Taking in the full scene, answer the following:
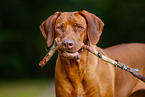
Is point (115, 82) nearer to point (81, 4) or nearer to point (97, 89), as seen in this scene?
point (97, 89)

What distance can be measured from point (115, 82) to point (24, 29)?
11812 millimetres

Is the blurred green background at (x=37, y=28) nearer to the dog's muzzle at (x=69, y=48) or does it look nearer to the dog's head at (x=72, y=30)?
the dog's head at (x=72, y=30)

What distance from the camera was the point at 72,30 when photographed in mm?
4637

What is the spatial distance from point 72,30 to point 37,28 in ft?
38.0

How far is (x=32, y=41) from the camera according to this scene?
16.8 metres

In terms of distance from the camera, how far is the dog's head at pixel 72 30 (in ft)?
14.6

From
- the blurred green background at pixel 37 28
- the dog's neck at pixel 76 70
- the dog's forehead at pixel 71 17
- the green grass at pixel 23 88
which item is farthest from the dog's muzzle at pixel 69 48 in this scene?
the blurred green background at pixel 37 28

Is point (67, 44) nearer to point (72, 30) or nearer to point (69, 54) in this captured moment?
point (69, 54)

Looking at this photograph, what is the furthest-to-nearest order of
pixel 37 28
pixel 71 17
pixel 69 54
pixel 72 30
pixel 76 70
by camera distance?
pixel 37 28, pixel 76 70, pixel 71 17, pixel 72 30, pixel 69 54

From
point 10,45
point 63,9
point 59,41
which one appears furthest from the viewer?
point 10,45

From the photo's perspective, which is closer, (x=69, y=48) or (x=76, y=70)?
(x=69, y=48)

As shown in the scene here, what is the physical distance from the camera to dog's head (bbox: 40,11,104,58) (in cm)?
444

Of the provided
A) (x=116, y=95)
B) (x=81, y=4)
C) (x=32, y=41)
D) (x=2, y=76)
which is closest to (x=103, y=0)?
(x=81, y=4)

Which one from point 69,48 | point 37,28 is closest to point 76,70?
point 69,48
